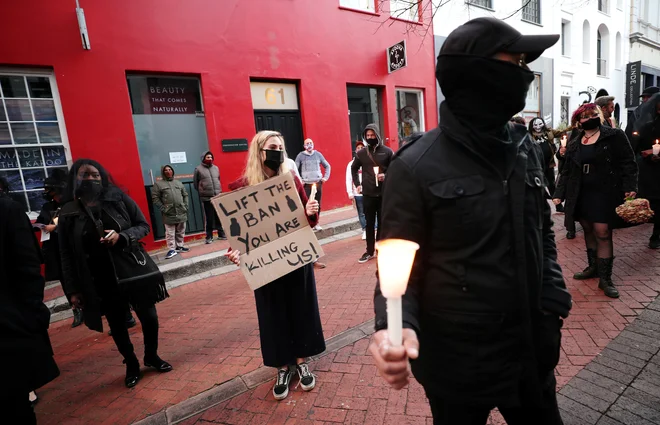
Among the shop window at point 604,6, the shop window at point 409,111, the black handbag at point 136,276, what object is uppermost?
the shop window at point 604,6

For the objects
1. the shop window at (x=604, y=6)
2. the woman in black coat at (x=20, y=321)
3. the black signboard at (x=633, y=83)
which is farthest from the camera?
the black signboard at (x=633, y=83)

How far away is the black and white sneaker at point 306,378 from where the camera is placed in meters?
2.88

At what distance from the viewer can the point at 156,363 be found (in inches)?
134

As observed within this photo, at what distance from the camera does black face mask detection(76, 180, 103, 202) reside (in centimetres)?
299

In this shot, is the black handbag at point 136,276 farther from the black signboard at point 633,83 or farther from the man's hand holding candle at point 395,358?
the black signboard at point 633,83

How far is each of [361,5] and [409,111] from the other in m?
3.60

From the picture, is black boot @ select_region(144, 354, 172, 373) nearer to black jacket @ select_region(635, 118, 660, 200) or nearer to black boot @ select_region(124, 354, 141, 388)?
black boot @ select_region(124, 354, 141, 388)

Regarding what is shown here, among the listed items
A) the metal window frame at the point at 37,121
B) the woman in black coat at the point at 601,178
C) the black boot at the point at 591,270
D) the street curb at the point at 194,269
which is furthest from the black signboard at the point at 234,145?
the black boot at the point at 591,270

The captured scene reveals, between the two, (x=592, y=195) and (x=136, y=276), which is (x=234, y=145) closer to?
(x=136, y=276)

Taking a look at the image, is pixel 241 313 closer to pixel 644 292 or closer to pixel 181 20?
pixel 644 292

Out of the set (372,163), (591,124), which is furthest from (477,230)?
(372,163)

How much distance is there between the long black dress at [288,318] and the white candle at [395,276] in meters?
2.10

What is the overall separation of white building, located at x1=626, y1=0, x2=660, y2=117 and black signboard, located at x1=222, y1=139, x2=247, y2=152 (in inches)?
880

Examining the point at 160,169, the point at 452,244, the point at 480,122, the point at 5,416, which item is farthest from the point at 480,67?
the point at 160,169
